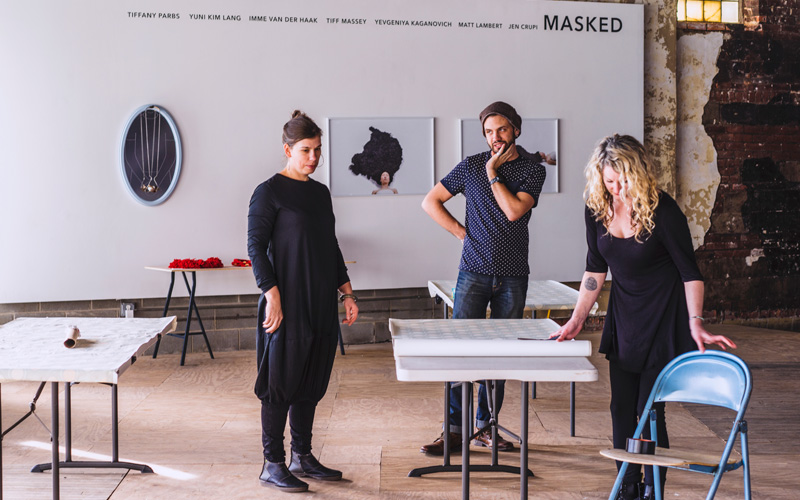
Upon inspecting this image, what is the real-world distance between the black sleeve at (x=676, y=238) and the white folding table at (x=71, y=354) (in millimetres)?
1985

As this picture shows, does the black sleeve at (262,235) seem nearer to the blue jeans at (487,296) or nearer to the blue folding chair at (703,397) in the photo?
the blue jeans at (487,296)

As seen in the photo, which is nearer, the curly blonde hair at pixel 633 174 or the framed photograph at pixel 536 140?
the curly blonde hair at pixel 633 174

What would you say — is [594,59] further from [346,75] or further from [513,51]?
[346,75]

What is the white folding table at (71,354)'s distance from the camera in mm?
2521

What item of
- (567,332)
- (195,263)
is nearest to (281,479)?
(567,332)

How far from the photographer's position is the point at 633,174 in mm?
2566

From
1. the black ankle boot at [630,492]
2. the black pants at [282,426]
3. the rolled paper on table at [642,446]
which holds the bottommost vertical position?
the black ankle boot at [630,492]

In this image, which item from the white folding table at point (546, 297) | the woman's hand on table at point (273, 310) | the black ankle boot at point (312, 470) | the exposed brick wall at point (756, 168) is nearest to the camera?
the woman's hand on table at point (273, 310)

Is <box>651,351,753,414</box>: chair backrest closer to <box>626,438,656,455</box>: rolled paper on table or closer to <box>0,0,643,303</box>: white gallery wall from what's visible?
<box>626,438,656,455</box>: rolled paper on table

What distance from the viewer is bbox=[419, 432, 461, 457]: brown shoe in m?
3.74

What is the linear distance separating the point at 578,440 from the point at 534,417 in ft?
1.59

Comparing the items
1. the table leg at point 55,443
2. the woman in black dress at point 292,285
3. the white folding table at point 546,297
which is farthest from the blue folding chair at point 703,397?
the table leg at point 55,443

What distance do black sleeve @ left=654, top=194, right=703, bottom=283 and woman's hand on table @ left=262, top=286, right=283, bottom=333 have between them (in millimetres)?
1546

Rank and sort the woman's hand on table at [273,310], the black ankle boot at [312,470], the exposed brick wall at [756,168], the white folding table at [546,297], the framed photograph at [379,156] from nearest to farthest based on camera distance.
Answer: the woman's hand on table at [273,310], the black ankle boot at [312,470], the white folding table at [546,297], the framed photograph at [379,156], the exposed brick wall at [756,168]
